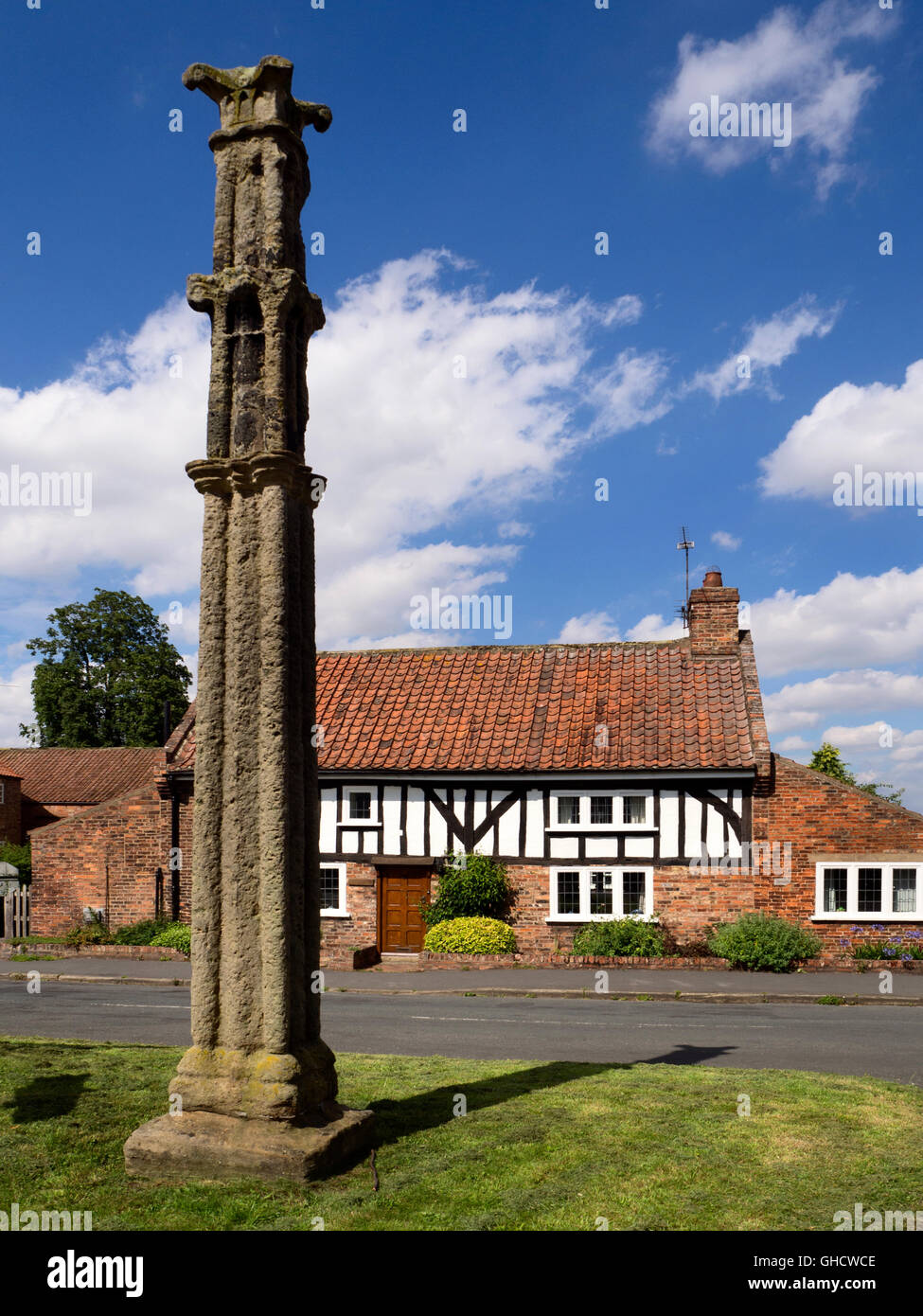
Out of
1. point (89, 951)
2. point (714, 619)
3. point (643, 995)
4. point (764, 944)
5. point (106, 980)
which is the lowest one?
point (89, 951)

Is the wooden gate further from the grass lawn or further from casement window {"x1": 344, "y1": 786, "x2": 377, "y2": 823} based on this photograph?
the grass lawn

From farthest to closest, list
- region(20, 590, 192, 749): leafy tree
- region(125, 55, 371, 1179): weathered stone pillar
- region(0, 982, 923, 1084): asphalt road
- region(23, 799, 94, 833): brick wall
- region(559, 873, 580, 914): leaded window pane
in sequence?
region(20, 590, 192, 749): leafy tree < region(23, 799, 94, 833): brick wall < region(559, 873, 580, 914): leaded window pane < region(0, 982, 923, 1084): asphalt road < region(125, 55, 371, 1179): weathered stone pillar

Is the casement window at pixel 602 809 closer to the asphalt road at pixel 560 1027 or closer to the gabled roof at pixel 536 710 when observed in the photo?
the gabled roof at pixel 536 710

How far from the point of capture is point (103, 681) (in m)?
47.6

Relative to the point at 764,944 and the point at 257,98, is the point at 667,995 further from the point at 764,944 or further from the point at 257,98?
the point at 257,98

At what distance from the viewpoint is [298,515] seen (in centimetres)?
612

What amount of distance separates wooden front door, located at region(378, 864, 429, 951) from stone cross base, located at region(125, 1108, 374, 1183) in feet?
47.8

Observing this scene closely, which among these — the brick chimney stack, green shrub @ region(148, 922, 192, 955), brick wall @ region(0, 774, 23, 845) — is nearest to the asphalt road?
green shrub @ region(148, 922, 192, 955)

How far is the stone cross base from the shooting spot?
531 cm

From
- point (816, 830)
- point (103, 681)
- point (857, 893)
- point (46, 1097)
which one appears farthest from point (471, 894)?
point (103, 681)

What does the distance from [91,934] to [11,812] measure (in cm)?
2035

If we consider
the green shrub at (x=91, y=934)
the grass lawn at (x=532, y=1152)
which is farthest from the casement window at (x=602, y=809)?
the grass lawn at (x=532, y=1152)
